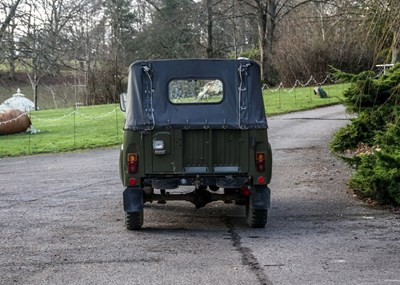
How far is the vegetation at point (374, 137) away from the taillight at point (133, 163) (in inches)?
159

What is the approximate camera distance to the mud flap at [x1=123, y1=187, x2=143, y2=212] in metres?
10.1

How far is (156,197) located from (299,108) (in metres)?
26.7

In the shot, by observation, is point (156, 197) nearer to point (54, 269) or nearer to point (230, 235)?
point (230, 235)

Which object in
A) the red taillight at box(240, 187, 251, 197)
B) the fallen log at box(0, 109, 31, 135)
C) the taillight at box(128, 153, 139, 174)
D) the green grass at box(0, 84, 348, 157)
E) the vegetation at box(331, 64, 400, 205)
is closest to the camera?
the taillight at box(128, 153, 139, 174)

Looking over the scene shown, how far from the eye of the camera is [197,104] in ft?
34.0

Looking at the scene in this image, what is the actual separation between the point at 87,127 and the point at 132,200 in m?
22.4

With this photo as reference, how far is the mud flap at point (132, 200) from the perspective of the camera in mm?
10086

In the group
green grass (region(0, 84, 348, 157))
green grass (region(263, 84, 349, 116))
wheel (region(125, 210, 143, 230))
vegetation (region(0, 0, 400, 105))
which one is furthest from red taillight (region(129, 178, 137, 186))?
vegetation (region(0, 0, 400, 105))

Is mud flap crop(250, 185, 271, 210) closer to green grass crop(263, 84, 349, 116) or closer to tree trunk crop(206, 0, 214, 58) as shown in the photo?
green grass crop(263, 84, 349, 116)

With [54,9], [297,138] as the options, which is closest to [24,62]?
[54,9]

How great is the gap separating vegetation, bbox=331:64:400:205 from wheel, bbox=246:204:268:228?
96.2 inches

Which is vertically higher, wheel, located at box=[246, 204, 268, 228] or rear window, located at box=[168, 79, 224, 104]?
rear window, located at box=[168, 79, 224, 104]

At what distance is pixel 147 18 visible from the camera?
58406 millimetres

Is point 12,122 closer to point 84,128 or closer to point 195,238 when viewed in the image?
point 84,128
